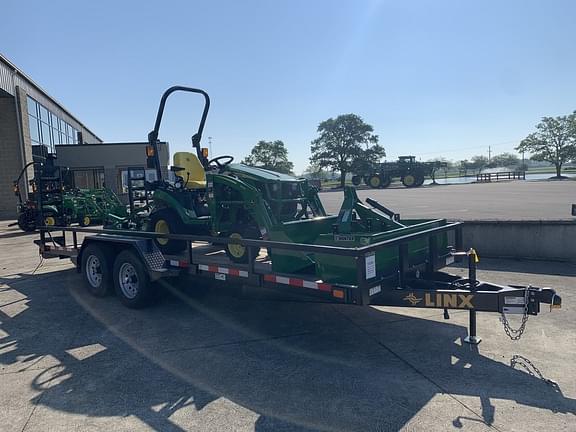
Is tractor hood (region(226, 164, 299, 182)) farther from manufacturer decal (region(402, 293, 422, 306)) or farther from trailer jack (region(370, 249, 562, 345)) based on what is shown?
manufacturer decal (region(402, 293, 422, 306))

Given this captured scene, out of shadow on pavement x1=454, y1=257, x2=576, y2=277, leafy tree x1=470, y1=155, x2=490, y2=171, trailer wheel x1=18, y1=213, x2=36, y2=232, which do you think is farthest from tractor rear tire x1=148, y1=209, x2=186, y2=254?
leafy tree x1=470, y1=155, x2=490, y2=171

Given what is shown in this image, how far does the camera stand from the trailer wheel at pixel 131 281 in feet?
19.1

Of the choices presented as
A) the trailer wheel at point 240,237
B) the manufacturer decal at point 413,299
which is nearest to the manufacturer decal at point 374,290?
the manufacturer decal at point 413,299

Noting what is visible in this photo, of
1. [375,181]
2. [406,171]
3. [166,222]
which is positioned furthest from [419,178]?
[166,222]

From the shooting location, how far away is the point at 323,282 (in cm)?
414

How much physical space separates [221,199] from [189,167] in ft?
5.50

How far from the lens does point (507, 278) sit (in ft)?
22.1

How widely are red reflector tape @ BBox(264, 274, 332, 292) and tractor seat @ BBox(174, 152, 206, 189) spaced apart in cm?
325

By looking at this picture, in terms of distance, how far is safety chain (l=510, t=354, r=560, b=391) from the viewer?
3576 mm

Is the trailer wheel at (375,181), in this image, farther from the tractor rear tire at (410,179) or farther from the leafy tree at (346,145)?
the leafy tree at (346,145)

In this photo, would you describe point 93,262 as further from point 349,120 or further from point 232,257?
point 349,120

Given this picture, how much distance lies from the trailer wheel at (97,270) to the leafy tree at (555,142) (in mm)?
52275

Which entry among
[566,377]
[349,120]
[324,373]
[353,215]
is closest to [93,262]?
[353,215]

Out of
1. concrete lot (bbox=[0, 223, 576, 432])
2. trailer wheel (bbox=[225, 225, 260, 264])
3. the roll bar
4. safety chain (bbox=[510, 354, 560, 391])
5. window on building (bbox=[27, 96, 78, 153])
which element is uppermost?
window on building (bbox=[27, 96, 78, 153])
